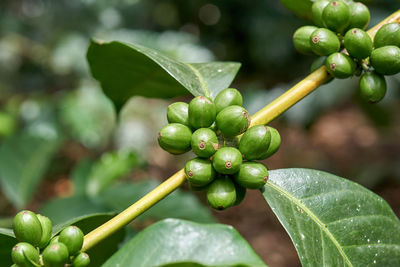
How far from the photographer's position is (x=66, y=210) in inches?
74.6

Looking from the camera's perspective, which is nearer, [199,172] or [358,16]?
[199,172]

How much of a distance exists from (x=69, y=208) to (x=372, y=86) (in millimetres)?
1390

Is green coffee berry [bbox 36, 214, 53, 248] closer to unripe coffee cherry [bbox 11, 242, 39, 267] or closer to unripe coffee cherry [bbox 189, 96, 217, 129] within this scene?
unripe coffee cherry [bbox 11, 242, 39, 267]

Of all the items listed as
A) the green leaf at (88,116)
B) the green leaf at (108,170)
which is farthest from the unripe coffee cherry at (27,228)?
the green leaf at (88,116)

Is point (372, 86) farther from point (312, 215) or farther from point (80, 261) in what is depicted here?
point (80, 261)

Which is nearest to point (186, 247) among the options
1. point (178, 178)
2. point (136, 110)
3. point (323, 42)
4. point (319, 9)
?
point (178, 178)

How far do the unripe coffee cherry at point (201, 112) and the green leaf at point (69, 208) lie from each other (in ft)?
3.36

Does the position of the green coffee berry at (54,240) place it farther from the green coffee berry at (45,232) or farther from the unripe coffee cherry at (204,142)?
the unripe coffee cherry at (204,142)

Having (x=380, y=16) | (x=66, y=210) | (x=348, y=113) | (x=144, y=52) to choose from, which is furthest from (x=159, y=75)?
(x=348, y=113)

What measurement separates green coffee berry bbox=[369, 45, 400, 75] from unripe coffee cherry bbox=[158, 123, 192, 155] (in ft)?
1.64

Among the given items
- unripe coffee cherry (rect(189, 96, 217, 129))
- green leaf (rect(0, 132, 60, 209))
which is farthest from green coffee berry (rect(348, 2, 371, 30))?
green leaf (rect(0, 132, 60, 209))

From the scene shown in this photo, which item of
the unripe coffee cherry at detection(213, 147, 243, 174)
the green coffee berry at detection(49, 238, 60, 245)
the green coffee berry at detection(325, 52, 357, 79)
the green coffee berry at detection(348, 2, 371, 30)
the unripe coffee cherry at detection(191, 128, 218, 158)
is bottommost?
the green coffee berry at detection(49, 238, 60, 245)

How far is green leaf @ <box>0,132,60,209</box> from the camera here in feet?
7.07

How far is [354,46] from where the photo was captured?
1.06m
